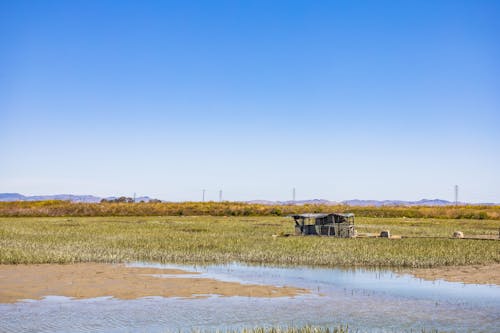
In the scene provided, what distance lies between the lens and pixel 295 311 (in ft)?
46.1

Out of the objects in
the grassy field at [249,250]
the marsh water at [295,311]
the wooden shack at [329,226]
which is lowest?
the marsh water at [295,311]

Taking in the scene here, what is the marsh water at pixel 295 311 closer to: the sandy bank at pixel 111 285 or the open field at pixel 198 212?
the sandy bank at pixel 111 285

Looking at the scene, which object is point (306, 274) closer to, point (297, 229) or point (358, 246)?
point (358, 246)

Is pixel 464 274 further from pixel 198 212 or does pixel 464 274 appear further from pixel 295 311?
pixel 198 212

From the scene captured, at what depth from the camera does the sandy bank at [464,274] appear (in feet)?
63.9

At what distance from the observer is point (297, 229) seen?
38.3 meters

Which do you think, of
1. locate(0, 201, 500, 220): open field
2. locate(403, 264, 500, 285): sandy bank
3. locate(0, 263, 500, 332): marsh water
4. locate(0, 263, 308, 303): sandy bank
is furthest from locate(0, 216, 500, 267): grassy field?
locate(0, 201, 500, 220): open field

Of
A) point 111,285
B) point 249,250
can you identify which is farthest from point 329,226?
point 111,285

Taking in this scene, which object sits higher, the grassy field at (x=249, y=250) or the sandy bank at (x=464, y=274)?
the grassy field at (x=249, y=250)

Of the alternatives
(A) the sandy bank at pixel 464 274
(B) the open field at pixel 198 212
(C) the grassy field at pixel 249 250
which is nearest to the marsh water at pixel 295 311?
(A) the sandy bank at pixel 464 274

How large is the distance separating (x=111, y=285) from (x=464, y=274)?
12849 mm

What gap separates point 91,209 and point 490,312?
63.9 m

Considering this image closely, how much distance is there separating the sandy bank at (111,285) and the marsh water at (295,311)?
0.71m

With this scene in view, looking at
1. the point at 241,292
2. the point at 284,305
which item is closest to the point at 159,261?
the point at 241,292
